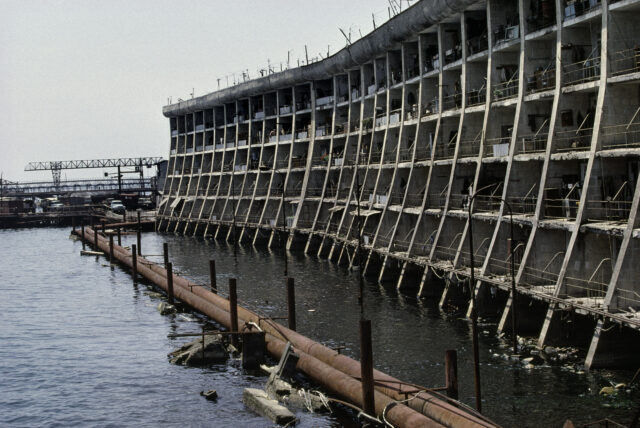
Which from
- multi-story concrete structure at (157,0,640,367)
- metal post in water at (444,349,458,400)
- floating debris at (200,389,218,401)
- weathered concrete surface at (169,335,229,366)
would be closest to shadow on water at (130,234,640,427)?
multi-story concrete structure at (157,0,640,367)

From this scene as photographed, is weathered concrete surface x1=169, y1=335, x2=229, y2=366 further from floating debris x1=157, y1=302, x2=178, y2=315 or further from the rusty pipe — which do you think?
floating debris x1=157, y1=302, x2=178, y2=315

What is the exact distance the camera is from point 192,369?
47.7 meters

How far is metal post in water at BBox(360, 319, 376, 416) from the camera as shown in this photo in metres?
34.0

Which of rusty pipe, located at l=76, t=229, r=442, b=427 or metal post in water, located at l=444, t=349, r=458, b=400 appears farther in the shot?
metal post in water, located at l=444, t=349, r=458, b=400

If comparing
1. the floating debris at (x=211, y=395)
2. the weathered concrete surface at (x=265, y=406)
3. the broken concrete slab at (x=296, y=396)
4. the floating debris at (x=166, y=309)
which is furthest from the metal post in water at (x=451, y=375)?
the floating debris at (x=166, y=309)

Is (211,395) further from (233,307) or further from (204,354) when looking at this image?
(233,307)

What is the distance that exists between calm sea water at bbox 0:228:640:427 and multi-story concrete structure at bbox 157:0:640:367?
362 cm

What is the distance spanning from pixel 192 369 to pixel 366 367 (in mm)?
16661

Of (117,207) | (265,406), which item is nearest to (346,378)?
(265,406)

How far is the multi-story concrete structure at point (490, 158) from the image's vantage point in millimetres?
46594

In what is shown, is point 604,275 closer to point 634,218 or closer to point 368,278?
point 634,218

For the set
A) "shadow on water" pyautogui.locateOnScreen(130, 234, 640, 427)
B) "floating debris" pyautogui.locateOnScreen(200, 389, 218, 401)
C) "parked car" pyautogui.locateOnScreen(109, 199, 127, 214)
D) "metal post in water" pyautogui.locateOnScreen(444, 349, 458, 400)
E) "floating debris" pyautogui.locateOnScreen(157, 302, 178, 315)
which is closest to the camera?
"metal post in water" pyautogui.locateOnScreen(444, 349, 458, 400)

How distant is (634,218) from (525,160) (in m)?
14.9

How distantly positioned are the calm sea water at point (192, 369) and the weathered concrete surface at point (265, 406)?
0.58m
